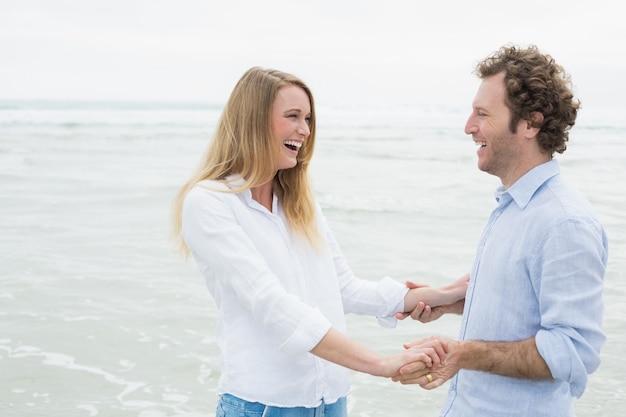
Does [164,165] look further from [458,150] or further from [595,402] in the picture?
[595,402]

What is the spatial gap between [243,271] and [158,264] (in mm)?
5972

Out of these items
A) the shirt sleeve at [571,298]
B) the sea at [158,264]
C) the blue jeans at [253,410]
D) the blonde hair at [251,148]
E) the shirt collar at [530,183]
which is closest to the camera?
the shirt sleeve at [571,298]

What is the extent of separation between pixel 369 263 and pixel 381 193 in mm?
4792

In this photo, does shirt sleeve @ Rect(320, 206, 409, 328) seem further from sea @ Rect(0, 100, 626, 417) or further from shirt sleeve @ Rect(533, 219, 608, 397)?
shirt sleeve @ Rect(533, 219, 608, 397)

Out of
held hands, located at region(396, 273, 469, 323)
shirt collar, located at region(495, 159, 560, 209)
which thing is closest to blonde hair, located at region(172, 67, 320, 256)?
held hands, located at region(396, 273, 469, 323)

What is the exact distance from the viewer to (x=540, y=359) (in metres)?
2.51

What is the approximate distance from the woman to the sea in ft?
1.49

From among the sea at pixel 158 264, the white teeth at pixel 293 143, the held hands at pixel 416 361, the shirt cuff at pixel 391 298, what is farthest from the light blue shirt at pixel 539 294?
the sea at pixel 158 264

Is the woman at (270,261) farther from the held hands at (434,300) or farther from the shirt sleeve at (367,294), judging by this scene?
the held hands at (434,300)

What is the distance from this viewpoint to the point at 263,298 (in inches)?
106

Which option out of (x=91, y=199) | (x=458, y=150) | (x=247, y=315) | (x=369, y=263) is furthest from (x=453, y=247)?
(x=458, y=150)

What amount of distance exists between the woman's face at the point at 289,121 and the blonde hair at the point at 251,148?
2 cm

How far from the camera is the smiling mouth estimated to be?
301 cm

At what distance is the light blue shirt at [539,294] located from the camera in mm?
2455
